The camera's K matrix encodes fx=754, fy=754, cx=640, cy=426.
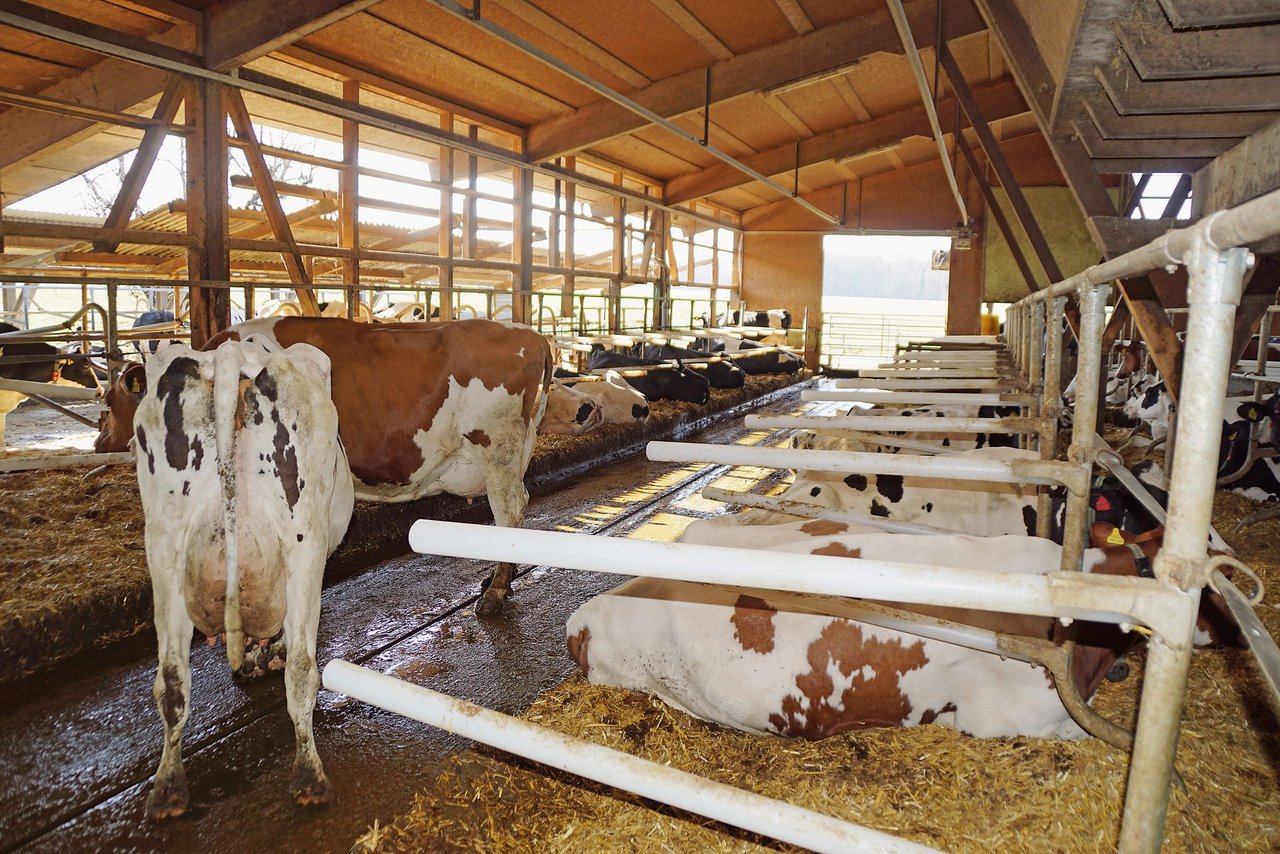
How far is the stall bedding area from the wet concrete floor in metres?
0.16

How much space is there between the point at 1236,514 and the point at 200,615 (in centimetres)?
716

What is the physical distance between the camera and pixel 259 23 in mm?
6254

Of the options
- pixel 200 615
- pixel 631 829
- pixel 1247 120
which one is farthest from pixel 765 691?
pixel 1247 120

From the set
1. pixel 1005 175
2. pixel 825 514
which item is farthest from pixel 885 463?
pixel 1005 175

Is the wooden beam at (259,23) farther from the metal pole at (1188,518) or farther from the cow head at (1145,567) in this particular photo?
the metal pole at (1188,518)

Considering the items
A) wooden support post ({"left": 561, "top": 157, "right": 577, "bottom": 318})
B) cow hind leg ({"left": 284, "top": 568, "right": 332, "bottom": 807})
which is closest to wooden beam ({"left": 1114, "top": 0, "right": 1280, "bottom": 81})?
cow hind leg ({"left": 284, "top": 568, "right": 332, "bottom": 807})

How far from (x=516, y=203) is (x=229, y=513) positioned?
10113mm

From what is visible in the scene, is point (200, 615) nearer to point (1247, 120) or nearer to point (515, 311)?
point (1247, 120)

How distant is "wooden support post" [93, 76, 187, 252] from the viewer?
20.7 ft

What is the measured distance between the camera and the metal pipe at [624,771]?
1.21m

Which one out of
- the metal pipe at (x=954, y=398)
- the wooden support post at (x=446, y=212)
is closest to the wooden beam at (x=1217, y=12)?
the metal pipe at (x=954, y=398)

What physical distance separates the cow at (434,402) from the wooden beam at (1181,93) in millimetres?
3417

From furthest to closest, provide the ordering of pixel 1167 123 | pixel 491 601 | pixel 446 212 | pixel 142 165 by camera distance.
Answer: pixel 446 212, pixel 142 165, pixel 491 601, pixel 1167 123

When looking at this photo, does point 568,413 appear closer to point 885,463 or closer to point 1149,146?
point 1149,146
